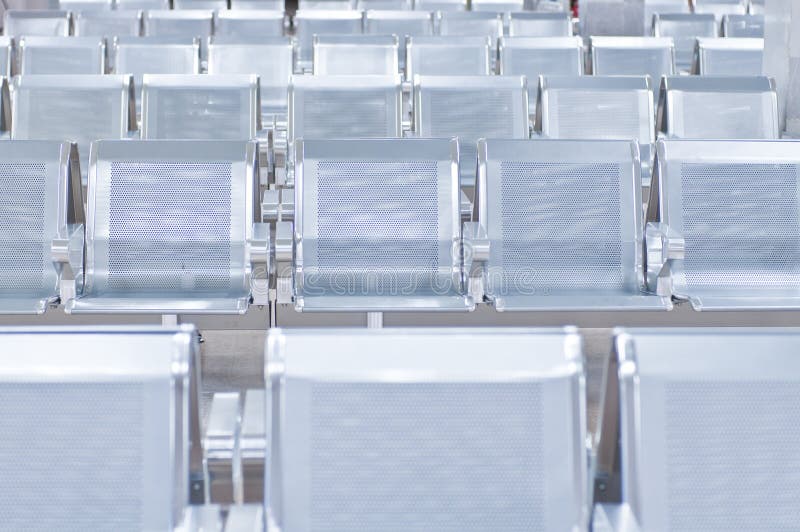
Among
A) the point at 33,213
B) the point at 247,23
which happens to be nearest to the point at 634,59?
the point at 247,23

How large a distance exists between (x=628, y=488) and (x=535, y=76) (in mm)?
5090

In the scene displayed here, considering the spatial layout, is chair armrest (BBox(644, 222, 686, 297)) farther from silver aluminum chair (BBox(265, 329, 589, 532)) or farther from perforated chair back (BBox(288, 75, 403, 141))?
silver aluminum chair (BBox(265, 329, 589, 532))

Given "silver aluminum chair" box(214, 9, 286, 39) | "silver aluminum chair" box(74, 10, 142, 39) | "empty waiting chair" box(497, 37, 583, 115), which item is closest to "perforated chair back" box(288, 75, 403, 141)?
"empty waiting chair" box(497, 37, 583, 115)

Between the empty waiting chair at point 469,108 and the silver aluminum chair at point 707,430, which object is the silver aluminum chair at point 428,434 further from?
the empty waiting chair at point 469,108

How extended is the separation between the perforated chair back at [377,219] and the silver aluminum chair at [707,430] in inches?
74.8

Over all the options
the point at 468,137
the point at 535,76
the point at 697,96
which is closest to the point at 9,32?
the point at 535,76

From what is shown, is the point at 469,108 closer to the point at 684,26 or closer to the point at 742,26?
the point at 684,26

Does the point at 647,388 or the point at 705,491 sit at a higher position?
the point at 647,388

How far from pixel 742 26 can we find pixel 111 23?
5129 millimetres

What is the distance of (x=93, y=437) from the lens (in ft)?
5.96

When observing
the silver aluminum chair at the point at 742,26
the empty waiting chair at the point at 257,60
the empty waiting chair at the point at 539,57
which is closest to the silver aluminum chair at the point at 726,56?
the empty waiting chair at the point at 539,57

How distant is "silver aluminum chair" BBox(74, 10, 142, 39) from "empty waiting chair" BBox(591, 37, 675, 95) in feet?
12.4

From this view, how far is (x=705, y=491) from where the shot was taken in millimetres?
1829

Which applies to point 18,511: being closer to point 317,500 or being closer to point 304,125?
point 317,500
